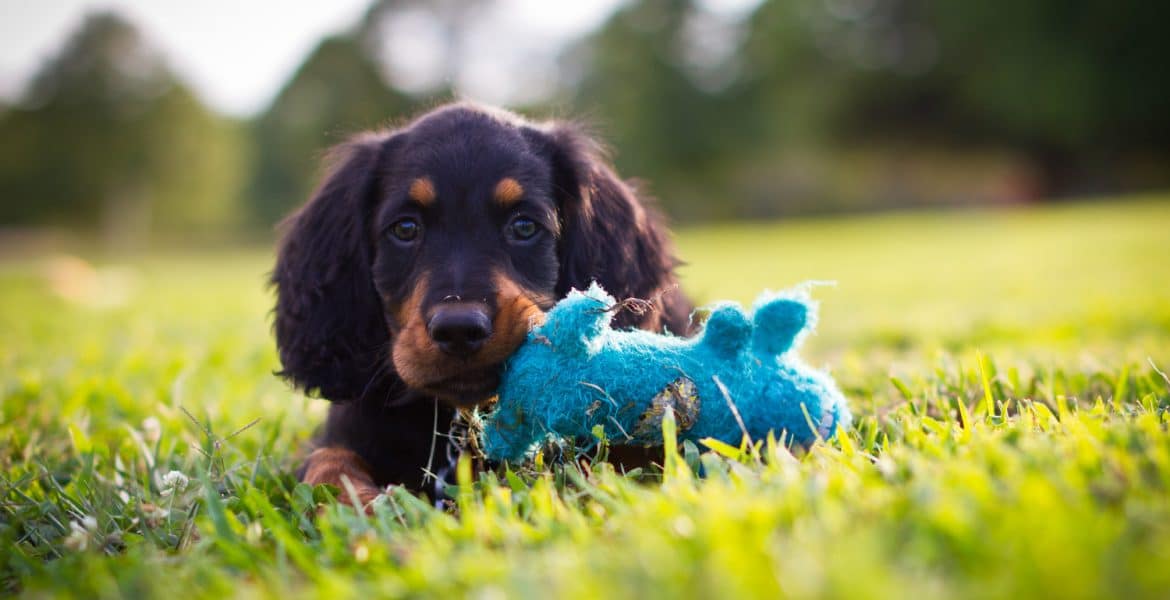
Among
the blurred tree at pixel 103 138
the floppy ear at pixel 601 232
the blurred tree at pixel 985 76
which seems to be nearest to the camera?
the floppy ear at pixel 601 232

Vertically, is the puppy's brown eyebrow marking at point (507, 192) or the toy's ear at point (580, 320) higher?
the puppy's brown eyebrow marking at point (507, 192)

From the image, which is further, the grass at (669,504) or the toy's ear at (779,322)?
the toy's ear at (779,322)

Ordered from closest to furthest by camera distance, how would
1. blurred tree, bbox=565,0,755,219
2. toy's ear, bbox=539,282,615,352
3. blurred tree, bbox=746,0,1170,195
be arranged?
toy's ear, bbox=539,282,615,352 → blurred tree, bbox=746,0,1170,195 → blurred tree, bbox=565,0,755,219

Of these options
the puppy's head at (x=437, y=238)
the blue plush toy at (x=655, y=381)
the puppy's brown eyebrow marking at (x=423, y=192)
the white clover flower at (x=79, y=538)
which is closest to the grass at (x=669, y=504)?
the white clover flower at (x=79, y=538)

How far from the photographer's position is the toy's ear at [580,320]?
5.98 feet

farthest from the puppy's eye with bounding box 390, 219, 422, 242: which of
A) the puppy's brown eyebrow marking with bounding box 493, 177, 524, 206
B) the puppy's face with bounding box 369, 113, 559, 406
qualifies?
the puppy's brown eyebrow marking with bounding box 493, 177, 524, 206

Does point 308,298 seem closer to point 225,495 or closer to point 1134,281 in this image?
point 225,495

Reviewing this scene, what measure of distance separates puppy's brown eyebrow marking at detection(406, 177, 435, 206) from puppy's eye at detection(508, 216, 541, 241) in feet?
0.91

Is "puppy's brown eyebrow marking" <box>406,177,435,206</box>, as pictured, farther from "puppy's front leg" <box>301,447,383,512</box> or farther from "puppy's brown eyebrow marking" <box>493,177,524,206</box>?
"puppy's front leg" <box>301,447,383,512</box>

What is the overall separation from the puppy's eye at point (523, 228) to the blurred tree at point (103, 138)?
113ft

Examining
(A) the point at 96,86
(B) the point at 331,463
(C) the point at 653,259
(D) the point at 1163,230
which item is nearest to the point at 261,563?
(B) the point at 331,463

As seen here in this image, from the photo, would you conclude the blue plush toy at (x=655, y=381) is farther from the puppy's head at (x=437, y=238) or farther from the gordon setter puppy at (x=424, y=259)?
the puppy's head at (x=437, y=238)

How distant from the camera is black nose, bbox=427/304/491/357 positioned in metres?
1.94

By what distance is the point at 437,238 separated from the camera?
2494 millimetres
